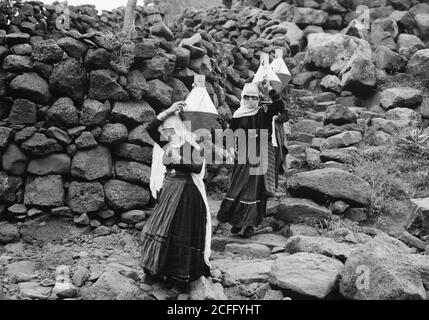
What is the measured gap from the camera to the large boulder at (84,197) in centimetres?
561

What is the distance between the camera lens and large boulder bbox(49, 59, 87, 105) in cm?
561

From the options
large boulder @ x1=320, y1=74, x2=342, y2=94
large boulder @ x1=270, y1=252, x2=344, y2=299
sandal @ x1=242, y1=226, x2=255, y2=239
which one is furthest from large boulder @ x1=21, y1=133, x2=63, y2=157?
large boulder @ x1=320, y1=74, x2=342, y2=94

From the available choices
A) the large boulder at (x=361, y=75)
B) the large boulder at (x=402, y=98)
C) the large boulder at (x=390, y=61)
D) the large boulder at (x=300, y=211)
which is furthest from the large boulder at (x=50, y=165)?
the large boulder at (x=390, y=61)

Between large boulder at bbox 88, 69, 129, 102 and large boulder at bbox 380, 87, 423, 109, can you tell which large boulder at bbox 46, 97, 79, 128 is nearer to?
large boulder at bbox 88, 69, 129, 102

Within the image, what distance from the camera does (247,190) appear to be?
5.85 m

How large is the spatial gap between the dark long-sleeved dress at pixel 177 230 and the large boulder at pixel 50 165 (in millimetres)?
2160

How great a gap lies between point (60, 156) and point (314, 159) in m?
4.78

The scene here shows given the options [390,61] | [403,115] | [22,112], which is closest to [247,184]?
[22,112]

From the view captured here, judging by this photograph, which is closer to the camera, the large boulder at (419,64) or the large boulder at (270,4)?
the large boulder at (419,64)

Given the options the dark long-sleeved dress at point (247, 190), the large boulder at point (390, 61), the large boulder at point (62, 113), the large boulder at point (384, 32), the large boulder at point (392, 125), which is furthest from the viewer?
the large boulder at point (384, 32)

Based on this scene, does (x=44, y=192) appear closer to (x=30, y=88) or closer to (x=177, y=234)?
(x=30, y=88)

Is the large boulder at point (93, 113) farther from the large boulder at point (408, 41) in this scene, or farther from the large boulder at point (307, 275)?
the large boulder at point (408, 41)
